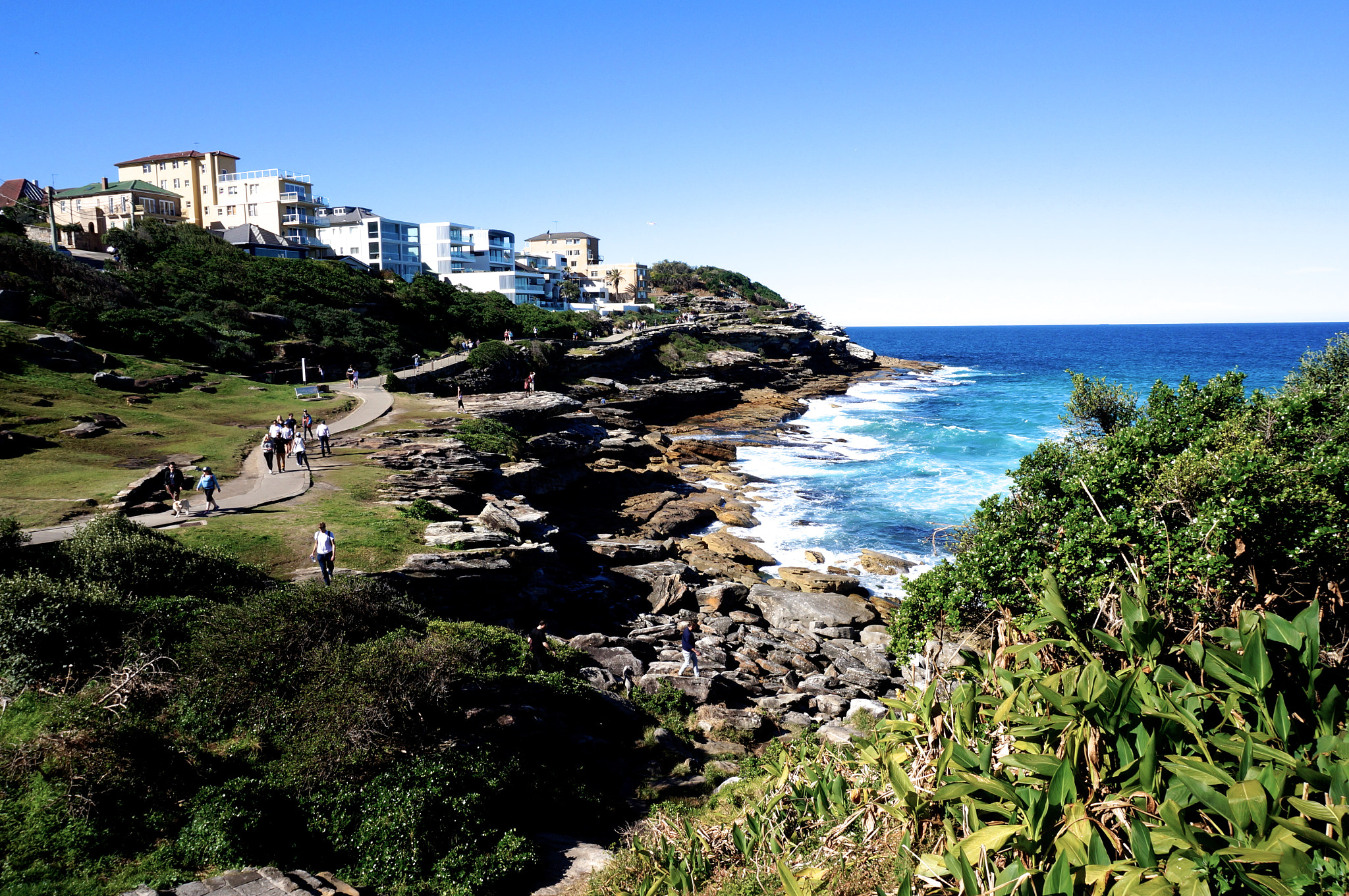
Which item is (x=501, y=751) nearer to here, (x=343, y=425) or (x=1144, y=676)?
(x=1144, y=676)

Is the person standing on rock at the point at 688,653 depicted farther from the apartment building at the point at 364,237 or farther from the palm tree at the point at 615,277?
the palm tree at the point at 615,277

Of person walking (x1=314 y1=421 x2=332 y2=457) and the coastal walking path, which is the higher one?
person walking (x1=314 y1=421 x2=332 y2=457)

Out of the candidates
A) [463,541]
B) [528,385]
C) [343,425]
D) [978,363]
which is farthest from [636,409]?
[978,363]

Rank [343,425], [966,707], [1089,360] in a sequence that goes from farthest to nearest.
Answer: [1089,360] < [343,425] < [966,707]

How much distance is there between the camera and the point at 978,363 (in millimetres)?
127188

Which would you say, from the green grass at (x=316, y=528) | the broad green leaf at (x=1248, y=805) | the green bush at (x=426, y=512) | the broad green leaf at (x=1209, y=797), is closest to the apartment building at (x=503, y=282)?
the green bush at (x=426, y=512)

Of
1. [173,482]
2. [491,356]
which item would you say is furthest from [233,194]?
[173,482]

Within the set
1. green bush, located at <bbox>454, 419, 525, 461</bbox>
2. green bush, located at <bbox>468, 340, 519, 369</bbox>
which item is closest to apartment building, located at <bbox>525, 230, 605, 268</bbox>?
green bush, located at <bbox>468, 340, 519, 369</bbox>

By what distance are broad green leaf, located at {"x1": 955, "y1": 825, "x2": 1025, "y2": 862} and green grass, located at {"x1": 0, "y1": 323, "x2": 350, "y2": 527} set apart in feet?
69.3

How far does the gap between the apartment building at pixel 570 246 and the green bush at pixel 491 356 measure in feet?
276

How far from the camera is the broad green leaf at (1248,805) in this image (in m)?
3.53

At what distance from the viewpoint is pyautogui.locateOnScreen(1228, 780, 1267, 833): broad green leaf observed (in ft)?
11.6

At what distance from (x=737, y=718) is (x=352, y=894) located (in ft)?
29.8

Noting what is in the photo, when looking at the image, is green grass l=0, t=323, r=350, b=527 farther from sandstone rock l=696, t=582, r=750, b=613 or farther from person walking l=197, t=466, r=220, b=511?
sandstone rock l=696, t=582, r=750, b=613
